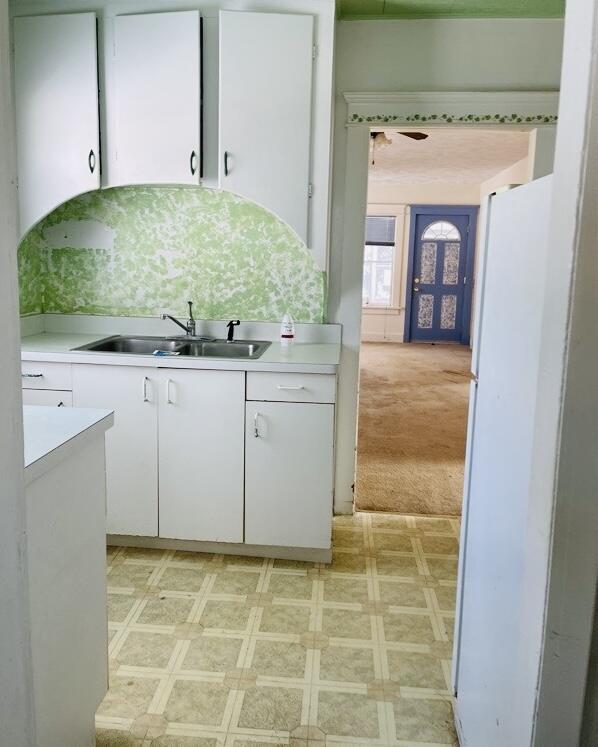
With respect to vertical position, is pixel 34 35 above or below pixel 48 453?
above

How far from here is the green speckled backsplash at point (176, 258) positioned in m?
3.21

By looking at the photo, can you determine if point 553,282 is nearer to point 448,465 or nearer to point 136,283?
point 136,283

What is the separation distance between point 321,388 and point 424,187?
780cm

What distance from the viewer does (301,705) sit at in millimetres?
1935

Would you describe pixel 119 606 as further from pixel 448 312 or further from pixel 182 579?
pixel 448 312

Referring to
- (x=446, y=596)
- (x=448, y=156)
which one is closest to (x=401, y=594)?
(x=446, y=596)

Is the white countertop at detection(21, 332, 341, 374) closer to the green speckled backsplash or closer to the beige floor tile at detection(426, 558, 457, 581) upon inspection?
the green speckled backsplash

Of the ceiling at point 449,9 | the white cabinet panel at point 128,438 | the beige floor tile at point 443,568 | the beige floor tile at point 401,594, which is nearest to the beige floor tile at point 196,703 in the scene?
the beige floor tile at point 401,594

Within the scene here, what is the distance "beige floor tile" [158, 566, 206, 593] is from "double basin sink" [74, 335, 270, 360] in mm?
997

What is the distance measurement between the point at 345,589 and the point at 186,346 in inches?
54.5

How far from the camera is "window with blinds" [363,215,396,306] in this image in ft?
32.8

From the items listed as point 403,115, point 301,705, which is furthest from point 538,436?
point 403,115

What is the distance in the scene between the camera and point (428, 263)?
9.95 m

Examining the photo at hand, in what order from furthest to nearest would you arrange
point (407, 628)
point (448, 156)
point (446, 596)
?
point (448, 156) < point (446, 596) < point (407, 628)
